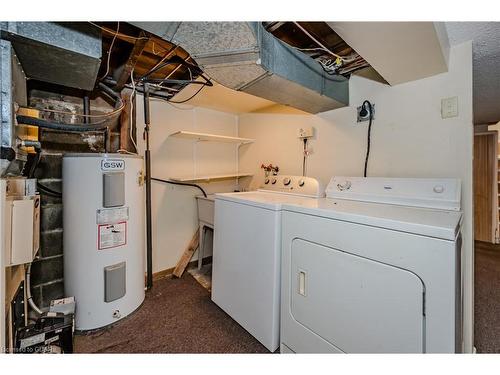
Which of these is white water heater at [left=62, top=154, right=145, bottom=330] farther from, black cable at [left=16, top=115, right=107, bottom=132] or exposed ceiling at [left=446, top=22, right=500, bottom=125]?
exposed ceiling at [left=446, top=22, right=500, bottom=125]

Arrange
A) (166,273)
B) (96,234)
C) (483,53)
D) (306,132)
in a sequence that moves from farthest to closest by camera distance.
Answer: (166,273) < (306,132) < (96,234) < (483,53)

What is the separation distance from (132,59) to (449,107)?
2.16m

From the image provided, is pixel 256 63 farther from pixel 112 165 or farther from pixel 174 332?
pixel 174 332

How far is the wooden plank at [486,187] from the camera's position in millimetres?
3969

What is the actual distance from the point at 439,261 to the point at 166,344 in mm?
1727

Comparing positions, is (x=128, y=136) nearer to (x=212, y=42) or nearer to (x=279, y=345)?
(x=212, y=42)

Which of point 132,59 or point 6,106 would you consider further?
point 132,59

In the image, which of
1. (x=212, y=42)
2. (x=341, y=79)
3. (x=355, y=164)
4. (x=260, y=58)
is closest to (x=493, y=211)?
(x=355, y=164)

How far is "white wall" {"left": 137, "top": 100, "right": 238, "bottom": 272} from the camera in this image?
2646 millimetres

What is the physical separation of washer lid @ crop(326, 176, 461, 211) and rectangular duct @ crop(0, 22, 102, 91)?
182cm

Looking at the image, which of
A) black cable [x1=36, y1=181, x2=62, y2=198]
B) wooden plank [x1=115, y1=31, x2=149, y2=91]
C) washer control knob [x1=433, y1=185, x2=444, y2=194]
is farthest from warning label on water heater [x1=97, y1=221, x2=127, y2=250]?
washer control knob [x1=433, y1=185, x2=444, y2=194]

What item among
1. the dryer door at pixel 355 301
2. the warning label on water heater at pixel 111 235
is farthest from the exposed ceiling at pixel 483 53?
the warning label on water heater at pixel 111 235

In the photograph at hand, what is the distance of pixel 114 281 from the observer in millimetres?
1845

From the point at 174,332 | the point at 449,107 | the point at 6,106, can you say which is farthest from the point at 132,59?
the point at 449,107
